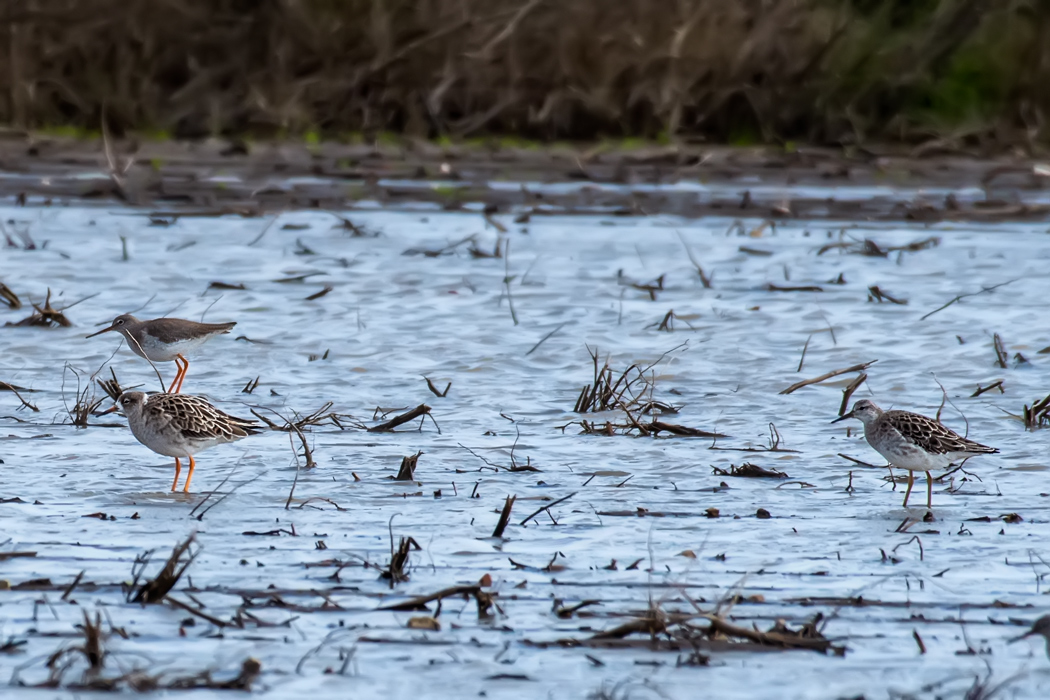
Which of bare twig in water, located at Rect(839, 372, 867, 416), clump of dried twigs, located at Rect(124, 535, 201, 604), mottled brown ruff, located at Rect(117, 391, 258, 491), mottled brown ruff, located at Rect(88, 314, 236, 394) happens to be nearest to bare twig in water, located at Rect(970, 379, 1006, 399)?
bare twig in water, located at Rect(839, 372, 867, 416)

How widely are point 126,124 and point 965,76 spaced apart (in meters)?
15.0

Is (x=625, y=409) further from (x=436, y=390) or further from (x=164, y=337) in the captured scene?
(x=164, y=337)

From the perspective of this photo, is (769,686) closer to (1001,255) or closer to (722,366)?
(722,366)

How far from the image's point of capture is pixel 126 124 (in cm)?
2931

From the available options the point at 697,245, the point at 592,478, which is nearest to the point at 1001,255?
the point at 697,245

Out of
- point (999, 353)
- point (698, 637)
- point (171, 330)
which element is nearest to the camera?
point (698, 637)

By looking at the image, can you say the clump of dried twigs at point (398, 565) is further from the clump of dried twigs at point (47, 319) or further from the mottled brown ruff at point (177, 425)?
the clump of dried twigs at point (47, 319)

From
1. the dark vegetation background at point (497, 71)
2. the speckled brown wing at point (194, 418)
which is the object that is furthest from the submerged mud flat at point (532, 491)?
the dark vegetation background at point (497, 71)

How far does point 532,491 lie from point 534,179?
1728 centimetres

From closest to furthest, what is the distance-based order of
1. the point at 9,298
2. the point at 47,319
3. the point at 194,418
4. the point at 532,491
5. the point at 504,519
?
1. the point at 504,519
2. the point at 532,491
3. the point at 194,418
4. the point at 47,319
5. the point at 9,298

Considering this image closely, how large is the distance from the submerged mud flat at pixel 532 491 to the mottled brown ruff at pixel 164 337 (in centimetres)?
30

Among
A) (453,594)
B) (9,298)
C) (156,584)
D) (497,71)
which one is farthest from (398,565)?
(497,71)

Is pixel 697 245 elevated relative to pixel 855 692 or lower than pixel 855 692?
lower

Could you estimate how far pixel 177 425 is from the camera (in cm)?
816
